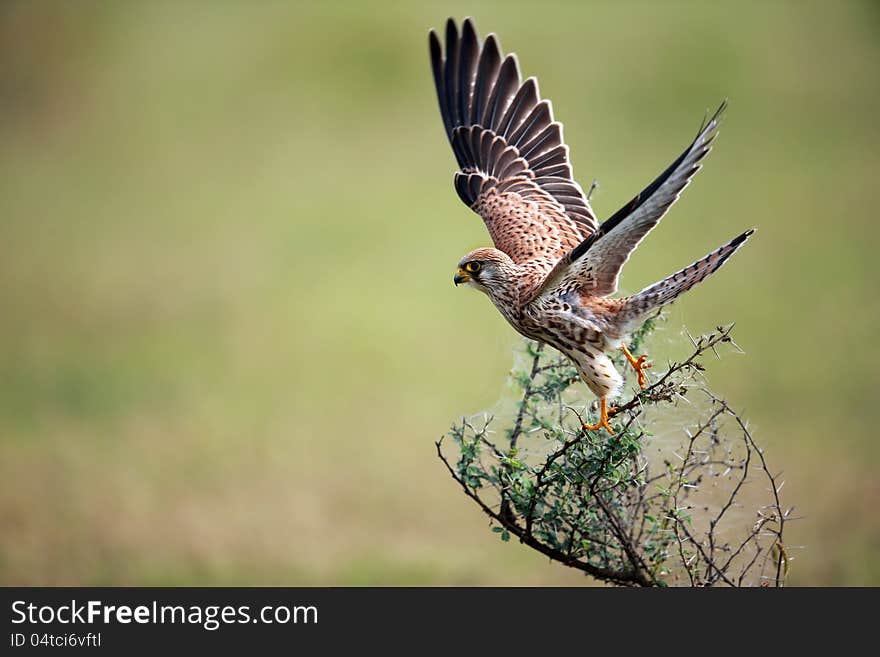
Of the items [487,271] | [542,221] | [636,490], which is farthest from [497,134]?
[636,490]

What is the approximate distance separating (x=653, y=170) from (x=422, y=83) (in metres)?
5.51

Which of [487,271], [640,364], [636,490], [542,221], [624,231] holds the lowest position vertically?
[636,490]

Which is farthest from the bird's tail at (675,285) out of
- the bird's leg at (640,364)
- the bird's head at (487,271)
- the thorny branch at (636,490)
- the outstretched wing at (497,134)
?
the outstretched wing at (497,134)

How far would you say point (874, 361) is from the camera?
14961 mm

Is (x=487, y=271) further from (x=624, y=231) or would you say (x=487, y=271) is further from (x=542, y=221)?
(x=542, y=221)

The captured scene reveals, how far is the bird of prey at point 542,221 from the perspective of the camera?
4.40m

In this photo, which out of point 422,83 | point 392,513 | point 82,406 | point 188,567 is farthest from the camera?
point 422,83

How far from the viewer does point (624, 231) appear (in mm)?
4398

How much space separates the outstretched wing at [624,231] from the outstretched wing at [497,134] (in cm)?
116

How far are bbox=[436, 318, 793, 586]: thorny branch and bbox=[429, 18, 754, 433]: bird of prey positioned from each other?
0.20 metres

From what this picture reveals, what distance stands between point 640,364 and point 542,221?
A: 120 cm

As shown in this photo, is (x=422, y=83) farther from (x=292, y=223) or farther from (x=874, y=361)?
(x=874, y=361)

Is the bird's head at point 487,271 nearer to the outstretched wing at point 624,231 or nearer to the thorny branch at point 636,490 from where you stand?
the outstretched wing at point 624,231
